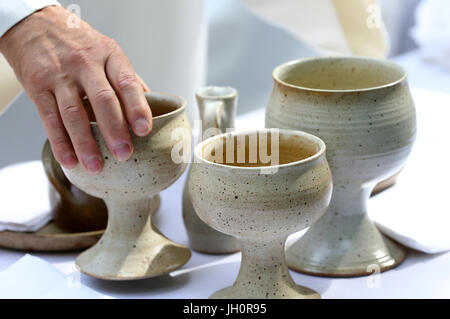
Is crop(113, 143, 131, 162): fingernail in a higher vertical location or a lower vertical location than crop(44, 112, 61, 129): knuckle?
lower

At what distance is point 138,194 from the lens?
22.6 inches

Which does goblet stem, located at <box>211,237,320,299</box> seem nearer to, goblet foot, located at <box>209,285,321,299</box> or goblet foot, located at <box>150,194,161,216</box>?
goblet foot, located at <box>209,285,321,299</box>

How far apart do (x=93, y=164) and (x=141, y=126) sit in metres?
0.05

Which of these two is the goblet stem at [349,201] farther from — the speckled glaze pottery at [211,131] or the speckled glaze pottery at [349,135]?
the speckled glaze pottery at [211,131]

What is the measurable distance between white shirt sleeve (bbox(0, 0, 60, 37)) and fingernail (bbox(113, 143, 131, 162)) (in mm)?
185

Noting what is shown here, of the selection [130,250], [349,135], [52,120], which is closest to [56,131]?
[52,120]

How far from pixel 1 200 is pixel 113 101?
0.80ft

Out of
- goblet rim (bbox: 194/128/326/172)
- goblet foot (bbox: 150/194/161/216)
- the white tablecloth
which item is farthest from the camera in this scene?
goblet foot (bbox: 150/194/161/216)

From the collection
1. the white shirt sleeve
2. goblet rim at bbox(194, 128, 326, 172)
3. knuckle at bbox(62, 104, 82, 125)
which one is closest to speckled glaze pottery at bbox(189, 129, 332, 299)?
goblet rim at bbox(194, 128, 326, 172)

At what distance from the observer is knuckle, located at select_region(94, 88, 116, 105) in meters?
0.54

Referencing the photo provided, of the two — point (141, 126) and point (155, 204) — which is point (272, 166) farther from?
point (155, 204)

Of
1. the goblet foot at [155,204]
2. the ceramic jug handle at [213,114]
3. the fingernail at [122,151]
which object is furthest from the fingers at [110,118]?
the goblet foot at [155,204]

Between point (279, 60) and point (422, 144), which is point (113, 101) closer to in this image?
point (422, 144)

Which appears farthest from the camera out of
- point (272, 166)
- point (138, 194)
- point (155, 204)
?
point (155, 204)
